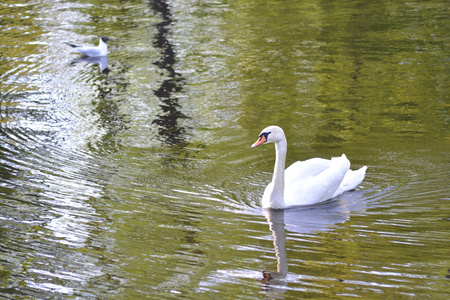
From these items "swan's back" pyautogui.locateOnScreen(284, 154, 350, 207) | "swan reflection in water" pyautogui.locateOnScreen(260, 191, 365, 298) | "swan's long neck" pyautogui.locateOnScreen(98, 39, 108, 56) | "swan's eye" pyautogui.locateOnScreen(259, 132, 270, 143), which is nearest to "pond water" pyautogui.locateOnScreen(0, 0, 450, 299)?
"swan reflection in water" pyautogui.locateOnScreen(260, 191, 365, 298)

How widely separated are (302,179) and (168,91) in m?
6.05

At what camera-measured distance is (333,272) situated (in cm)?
661

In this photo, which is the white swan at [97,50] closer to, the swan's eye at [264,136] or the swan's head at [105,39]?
the swan's head at [105,39]

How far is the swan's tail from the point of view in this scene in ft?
29.9

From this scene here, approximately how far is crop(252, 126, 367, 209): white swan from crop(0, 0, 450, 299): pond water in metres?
0.17

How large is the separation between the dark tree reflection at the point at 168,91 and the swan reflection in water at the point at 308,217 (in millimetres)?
3300

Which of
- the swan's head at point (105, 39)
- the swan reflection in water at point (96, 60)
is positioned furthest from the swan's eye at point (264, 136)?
the swan's head at point (105, 39)

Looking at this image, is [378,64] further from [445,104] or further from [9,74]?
[9,74]

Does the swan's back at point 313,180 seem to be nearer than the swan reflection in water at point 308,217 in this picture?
No

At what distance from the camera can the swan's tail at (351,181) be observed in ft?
29.9

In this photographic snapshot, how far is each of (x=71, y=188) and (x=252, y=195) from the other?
102 inches

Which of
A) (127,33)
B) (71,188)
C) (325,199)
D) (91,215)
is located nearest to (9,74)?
(127,33)

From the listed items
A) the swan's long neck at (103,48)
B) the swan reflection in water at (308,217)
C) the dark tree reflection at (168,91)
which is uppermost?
the swan's long neck at (103,48)

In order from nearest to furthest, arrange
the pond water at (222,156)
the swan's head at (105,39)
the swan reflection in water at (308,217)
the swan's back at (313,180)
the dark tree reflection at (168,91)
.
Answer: the pond water at (222,156) → the swan reflection in water at (308,217) → the swan's back at (313,180) → the dark tree reflection at (168,91) → the swan's head at (105,39)
